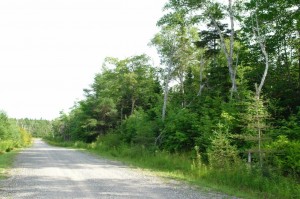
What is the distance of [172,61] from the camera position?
96.4ft

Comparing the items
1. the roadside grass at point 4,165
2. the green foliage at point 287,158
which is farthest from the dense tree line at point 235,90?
the roadside grass at point 4,165

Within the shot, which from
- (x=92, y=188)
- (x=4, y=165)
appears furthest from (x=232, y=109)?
(x=4, y=165)

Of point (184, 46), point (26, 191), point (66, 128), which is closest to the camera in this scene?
point (26, 191)

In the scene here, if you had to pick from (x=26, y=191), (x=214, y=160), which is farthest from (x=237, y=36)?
(x=26, y=191)

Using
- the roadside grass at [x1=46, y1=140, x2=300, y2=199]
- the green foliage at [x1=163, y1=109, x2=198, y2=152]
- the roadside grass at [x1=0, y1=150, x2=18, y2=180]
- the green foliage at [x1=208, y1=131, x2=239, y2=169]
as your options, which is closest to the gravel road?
the roadside grass at [x1=46, y1=140, x2=300, y2=199]

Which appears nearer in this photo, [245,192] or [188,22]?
[245,192]

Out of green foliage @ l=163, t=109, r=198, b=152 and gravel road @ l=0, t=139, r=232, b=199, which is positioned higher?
green foliage @ l=163, t=109, r=198, b=152

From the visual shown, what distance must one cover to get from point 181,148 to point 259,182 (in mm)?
11732

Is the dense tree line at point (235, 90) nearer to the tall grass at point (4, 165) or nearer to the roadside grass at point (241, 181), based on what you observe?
the roadside grass at point (241, 181)

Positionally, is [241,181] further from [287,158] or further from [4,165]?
[4,165]

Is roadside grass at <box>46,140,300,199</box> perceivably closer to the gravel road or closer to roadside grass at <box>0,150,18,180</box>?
the gravel road

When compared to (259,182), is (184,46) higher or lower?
higher

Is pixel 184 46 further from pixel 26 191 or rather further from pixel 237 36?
pixel 26 191

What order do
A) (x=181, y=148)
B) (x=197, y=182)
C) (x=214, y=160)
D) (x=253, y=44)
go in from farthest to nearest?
1. (x=253, y=44)
2. (x=181, y=148)
3. (x=214, y=160)
4. (x=197, y=182)
